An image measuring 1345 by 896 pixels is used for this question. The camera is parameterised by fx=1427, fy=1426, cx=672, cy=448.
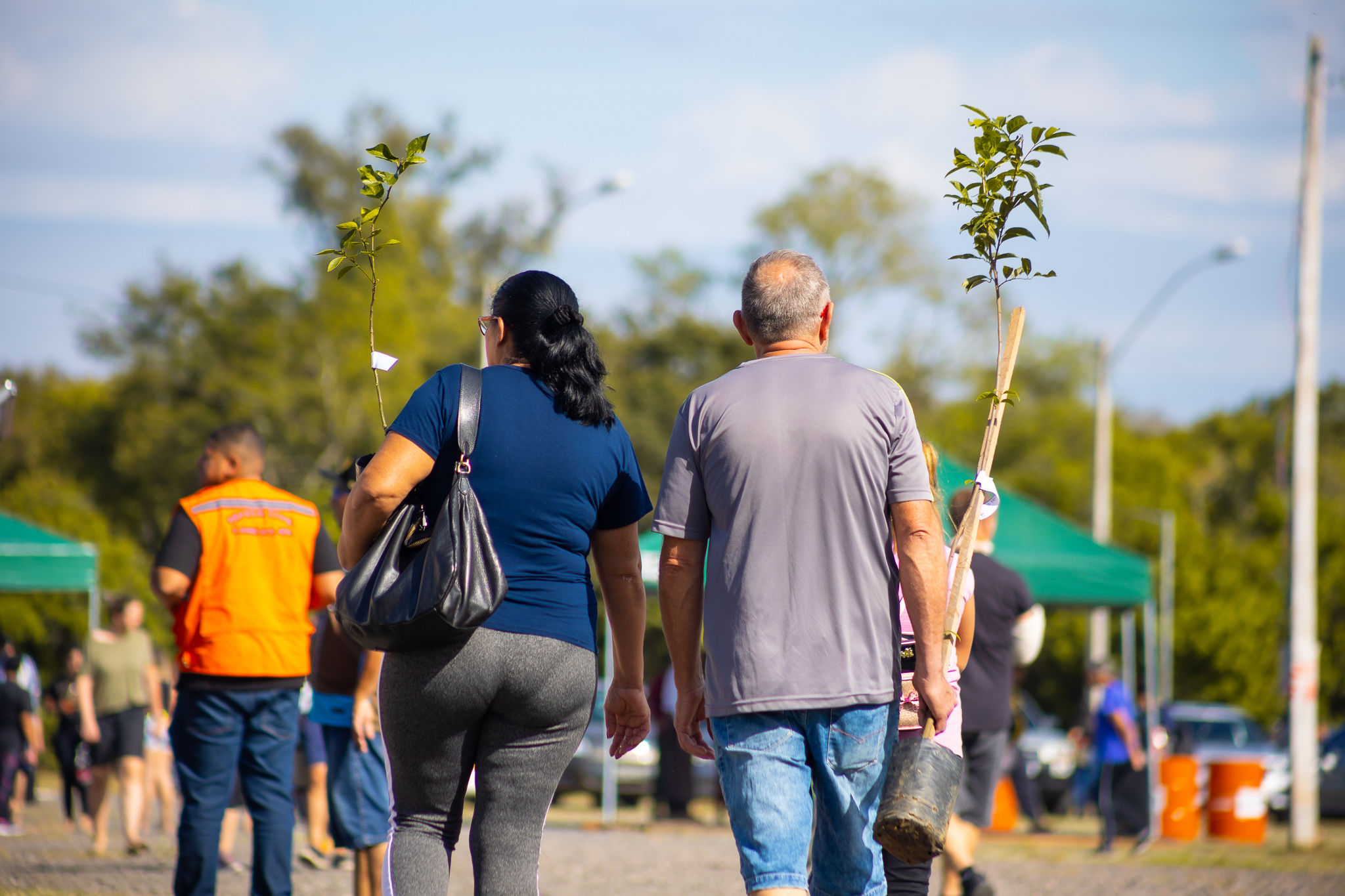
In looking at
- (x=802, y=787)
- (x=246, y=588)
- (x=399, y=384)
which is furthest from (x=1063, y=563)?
(x=399, y=384)

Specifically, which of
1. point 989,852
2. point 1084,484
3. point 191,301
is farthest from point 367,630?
point 1084,484

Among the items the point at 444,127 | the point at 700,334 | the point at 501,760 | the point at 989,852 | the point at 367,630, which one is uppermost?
the point at 444,127

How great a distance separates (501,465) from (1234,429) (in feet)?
197

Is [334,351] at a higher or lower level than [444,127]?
lower

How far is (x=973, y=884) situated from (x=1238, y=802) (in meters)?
8.43

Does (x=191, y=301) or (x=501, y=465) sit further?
(x=191, y=301)

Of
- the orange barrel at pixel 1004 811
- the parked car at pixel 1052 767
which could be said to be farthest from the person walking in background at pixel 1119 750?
the parked car at pixel 1052 767

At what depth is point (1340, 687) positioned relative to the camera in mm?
38219

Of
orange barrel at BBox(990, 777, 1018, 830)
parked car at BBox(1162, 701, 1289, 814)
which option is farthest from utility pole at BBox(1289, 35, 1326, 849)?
parked car at BBox(1162, 701, 1289, 814)

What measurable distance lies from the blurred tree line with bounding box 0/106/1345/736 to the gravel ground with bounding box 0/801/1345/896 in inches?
771

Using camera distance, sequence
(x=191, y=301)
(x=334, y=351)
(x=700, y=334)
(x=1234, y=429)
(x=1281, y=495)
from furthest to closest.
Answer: (x=1234, y=429)
(x=1281, y=495)
(x=700, y=334)
(x=191, y=301)
(x=334, y=351)

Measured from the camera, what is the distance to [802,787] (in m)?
3.26

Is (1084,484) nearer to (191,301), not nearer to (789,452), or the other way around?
(191,301)

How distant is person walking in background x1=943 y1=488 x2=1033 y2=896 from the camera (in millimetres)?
6086
